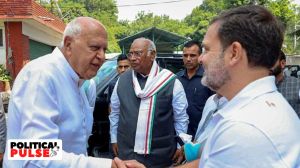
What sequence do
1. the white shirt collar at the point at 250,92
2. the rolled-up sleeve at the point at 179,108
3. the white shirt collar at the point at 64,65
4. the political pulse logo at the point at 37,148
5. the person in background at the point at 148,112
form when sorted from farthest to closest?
the rolled-up sleeve at the point at 179,108, the person in background at the point at 148,112, the white shirt collar at the point at 64,65, the political pulse logo at the point at 37,148, the white shirt collar at the point at 250,92

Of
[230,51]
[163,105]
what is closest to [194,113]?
[163,105]

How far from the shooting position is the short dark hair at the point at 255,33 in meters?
1.51

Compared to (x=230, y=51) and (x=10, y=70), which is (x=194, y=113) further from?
(x=10, y=70)

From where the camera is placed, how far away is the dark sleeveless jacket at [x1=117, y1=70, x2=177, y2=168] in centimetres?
Result: 397

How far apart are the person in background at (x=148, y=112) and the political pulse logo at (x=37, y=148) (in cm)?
192

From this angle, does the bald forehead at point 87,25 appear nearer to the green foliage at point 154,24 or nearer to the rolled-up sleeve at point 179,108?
the rolled-up sleeve at point 179,108

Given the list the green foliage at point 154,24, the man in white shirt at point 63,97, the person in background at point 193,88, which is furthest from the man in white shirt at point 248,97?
the green foliage at point 154,24

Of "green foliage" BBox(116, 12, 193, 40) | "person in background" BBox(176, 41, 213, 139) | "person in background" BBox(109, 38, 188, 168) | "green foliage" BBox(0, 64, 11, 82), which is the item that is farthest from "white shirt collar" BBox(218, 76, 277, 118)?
"green foliage" BBox(116, 12, 193, 40)

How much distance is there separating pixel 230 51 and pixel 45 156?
1085 mm

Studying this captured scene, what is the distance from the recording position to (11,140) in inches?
83.3

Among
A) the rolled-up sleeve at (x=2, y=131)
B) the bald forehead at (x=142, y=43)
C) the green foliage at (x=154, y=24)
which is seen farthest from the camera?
the green foliage at (x=154, y=24)

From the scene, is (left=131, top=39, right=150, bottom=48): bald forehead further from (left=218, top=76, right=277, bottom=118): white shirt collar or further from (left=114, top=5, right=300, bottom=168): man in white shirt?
(left=218, top=76, right=277, bottom=118): white shirt collar

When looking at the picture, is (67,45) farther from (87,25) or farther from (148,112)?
(148,112)

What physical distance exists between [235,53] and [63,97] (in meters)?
1.03
